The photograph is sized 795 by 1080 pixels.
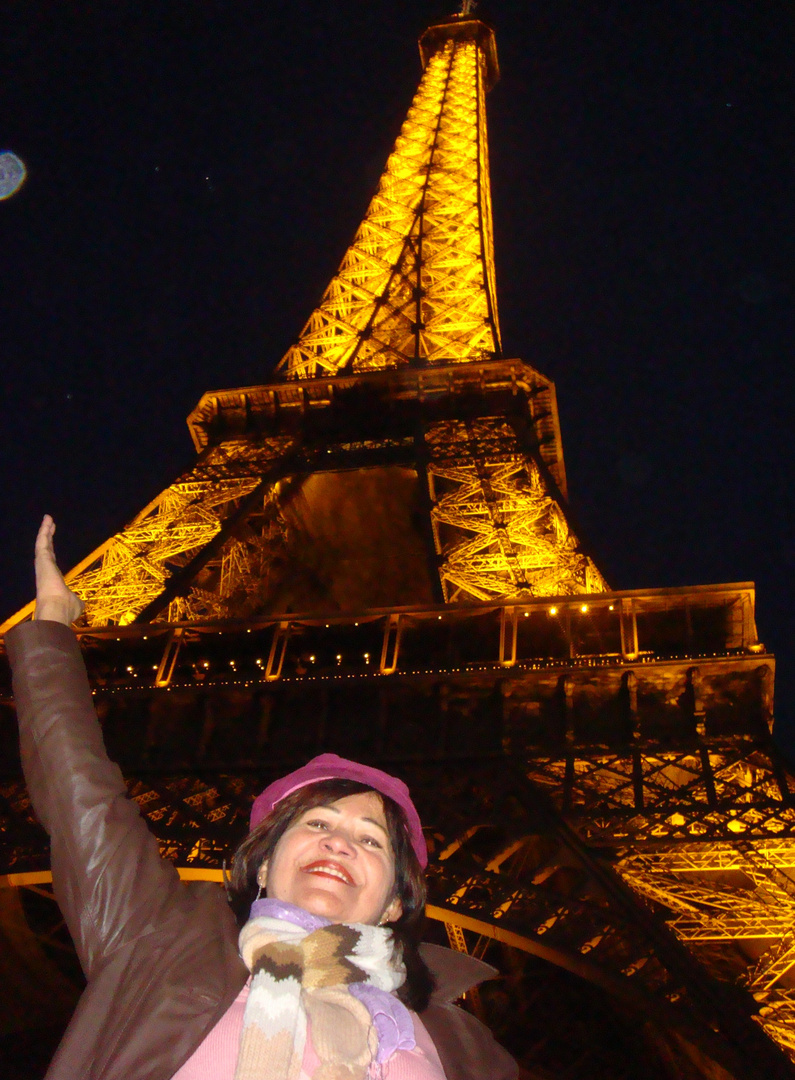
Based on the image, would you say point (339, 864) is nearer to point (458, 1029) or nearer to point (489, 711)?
point (458, 1029)

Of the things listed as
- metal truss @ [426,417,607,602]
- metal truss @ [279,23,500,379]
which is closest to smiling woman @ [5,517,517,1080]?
metal truss @ [426,417,607,602]

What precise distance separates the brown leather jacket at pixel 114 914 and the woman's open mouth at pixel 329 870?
0.30m

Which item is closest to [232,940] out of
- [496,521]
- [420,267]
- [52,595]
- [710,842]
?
[52,595]

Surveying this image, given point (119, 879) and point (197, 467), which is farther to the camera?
point (197, 467)

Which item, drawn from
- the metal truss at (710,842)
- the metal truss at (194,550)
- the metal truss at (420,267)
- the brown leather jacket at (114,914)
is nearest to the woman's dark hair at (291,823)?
the brown leather jacket at (114,914)

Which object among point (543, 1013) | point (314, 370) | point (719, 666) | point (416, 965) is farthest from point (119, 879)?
point (314, 370)

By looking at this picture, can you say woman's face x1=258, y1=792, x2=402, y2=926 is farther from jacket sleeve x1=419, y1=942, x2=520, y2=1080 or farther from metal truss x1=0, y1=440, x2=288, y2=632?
metal truss x1=0, y1=440, x2=288, y2=632

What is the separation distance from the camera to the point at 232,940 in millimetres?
3504

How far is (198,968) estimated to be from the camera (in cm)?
334

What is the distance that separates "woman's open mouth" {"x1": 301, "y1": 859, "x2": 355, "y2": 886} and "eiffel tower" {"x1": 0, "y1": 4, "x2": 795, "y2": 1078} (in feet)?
26.2

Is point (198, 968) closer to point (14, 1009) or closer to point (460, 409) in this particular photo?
point (14, 1009)

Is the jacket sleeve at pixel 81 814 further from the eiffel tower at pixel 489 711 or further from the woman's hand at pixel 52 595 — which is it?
the eiffel tower at pixel 489 711

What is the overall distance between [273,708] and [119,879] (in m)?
13.1

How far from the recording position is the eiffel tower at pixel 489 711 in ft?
41.1
